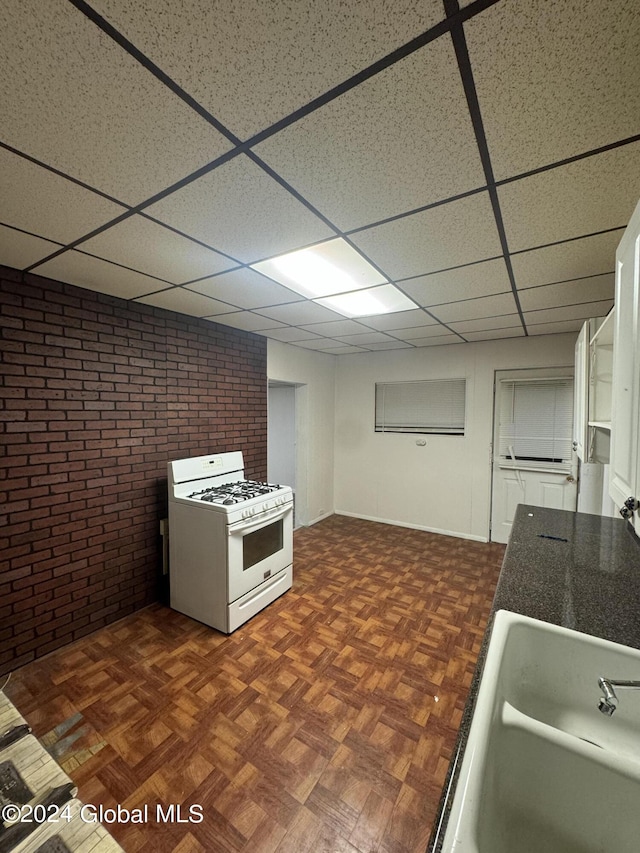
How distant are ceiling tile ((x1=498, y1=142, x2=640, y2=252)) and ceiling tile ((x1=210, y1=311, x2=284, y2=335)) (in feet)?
6.63

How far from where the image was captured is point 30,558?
210 cm

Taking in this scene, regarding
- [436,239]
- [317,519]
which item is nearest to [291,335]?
[436,239]

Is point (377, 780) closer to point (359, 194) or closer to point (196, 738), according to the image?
point (196, 738)

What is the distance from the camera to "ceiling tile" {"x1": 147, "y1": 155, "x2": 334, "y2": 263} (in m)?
1.17

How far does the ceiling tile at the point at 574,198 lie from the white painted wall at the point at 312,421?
9.68ft

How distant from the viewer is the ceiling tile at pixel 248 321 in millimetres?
2908

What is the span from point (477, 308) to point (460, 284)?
2.01 ft

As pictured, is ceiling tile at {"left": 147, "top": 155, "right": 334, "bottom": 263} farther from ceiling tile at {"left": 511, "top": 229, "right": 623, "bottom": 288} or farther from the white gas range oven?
the white gas range oven

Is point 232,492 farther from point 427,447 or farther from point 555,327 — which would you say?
point 555,327

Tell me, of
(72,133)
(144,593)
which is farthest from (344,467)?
(72,133)

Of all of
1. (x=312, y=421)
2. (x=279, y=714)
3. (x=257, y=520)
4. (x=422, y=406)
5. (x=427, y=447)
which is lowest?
(x=279, y=714)

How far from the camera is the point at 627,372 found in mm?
957

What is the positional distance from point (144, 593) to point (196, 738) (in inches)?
53.9

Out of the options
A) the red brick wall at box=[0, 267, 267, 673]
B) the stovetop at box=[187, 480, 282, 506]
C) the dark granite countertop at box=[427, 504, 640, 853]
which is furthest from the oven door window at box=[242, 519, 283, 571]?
the dark granite countertop at box=[427, 504, 640, 853]
